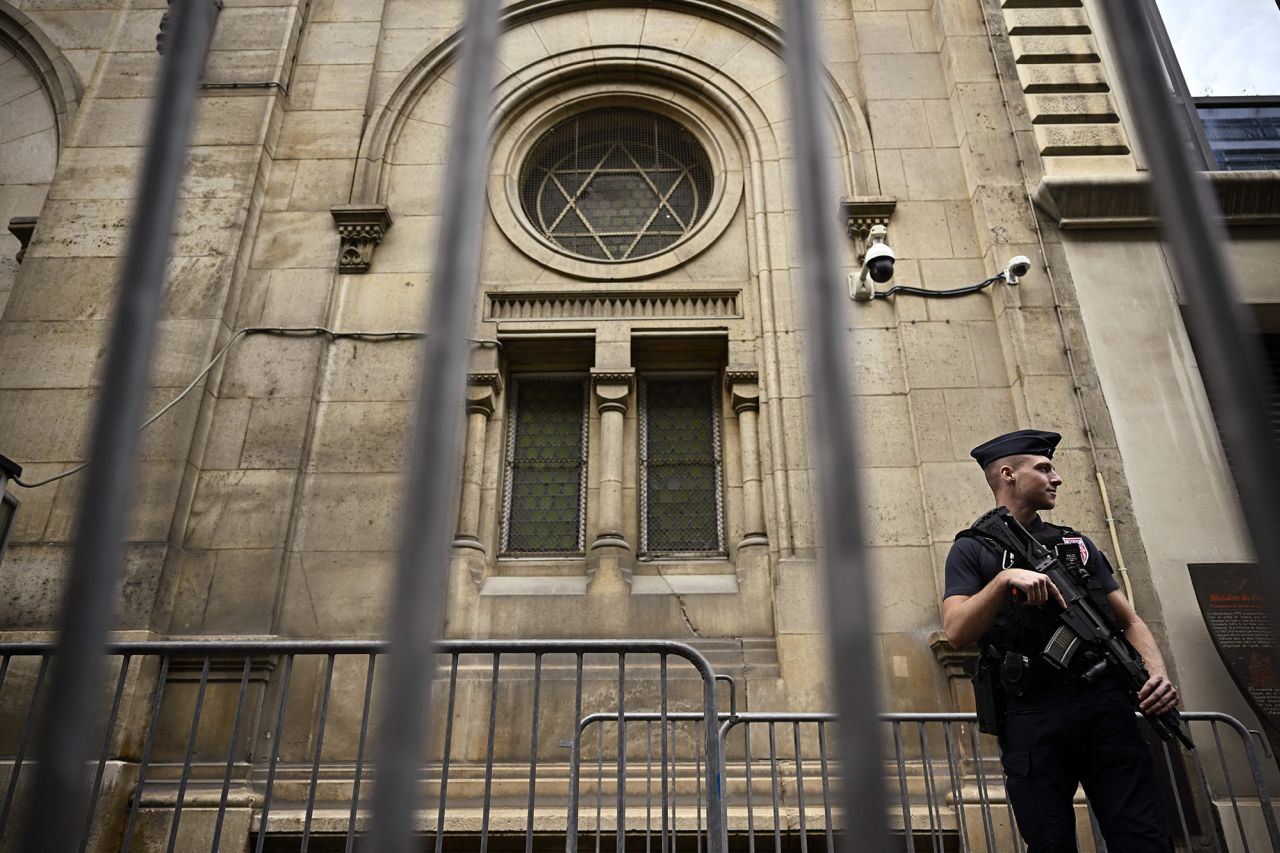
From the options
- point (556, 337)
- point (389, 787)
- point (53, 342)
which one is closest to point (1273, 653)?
point (556, 337)

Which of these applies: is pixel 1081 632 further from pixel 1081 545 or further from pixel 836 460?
pixel 836 460

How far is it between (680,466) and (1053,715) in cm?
497

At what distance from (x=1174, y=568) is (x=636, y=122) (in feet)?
22.1

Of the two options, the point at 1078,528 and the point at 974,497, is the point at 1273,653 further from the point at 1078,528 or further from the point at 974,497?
the point at 974,497

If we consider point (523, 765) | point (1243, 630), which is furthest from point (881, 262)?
point (523, 765)

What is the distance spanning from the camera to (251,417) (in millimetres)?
7309

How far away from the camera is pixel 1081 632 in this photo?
3.29 m

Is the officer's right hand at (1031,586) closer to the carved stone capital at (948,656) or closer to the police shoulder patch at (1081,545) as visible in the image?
the police shoulder patch at (1081,545)

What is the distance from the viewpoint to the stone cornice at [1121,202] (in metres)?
7.75

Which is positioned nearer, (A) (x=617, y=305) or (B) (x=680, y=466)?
(B) (x=680, y=466)

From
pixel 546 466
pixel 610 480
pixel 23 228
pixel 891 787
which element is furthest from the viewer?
pixel 23 228

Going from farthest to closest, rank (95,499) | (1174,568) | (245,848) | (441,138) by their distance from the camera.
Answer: (441,138), (1174,568), (245,848), (95,499)

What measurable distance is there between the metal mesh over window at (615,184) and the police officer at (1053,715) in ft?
19.5

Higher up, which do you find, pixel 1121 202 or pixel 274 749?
pixel 1121 202
